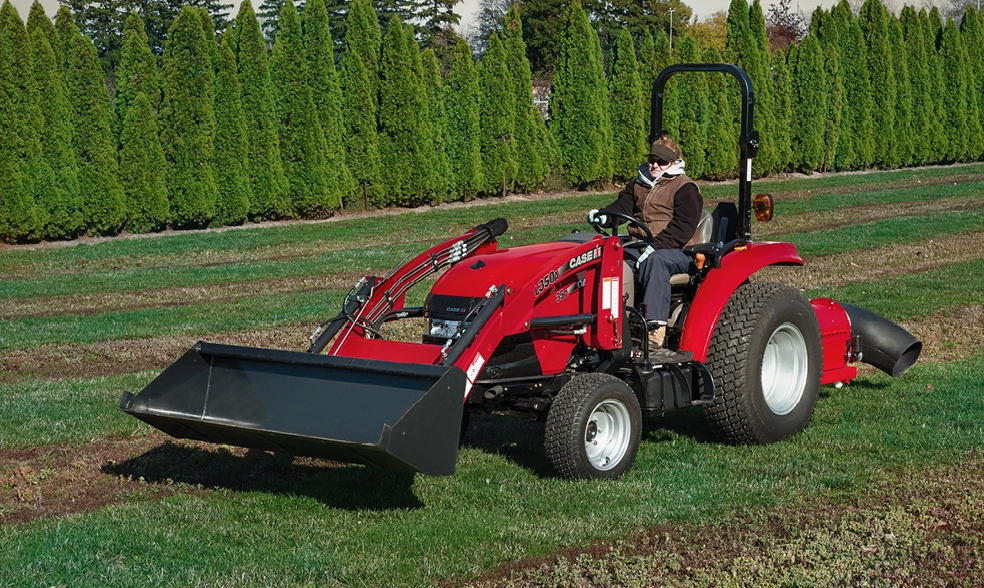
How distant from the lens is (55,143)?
22062 mm

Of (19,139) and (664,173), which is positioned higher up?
(19,139)

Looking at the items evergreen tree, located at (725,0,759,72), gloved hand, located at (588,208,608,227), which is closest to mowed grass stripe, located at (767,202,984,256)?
gloved hand, located at (588,208,608,227)

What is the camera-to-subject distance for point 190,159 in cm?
2356

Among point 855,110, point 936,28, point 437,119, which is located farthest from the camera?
point 936,28

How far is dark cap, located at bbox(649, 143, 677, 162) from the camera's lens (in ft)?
24.3

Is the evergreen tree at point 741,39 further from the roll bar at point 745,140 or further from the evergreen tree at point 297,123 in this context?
the roll bar at point 745,140

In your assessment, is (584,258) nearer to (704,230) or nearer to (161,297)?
(704,230)

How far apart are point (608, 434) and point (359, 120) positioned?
67.8 ft

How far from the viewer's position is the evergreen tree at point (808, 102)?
34625 millimetres

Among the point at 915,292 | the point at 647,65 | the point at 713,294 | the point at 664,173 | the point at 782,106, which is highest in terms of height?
the point at 647,65

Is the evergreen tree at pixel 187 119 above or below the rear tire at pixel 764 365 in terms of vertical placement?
above

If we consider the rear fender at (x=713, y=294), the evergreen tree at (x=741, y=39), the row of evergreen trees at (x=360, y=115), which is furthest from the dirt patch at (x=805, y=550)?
the evergreen tree at (x=741, y=39)

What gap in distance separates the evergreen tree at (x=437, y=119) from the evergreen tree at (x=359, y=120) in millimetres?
1566

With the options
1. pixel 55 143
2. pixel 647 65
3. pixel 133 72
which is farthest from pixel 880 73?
pixel 55 143
